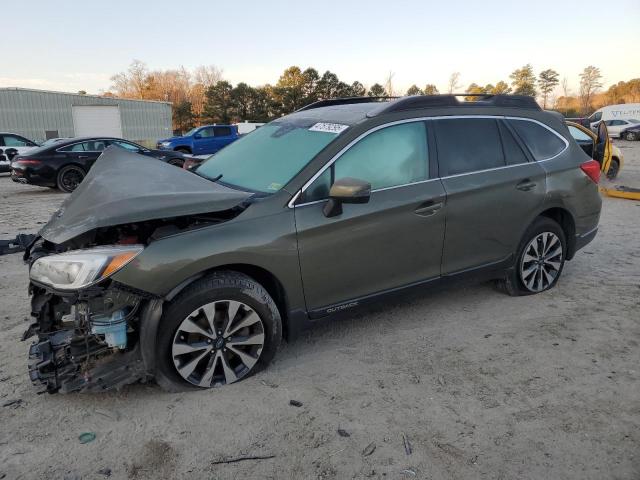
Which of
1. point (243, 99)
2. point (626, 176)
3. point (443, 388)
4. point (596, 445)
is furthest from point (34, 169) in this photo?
point (243, 99)

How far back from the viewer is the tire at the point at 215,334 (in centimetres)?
278

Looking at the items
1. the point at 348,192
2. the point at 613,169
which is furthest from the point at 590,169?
the point at 613,169

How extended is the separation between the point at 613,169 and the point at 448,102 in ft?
35.5

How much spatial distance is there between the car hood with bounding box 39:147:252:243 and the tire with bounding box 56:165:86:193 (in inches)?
391

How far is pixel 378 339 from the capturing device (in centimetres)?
372

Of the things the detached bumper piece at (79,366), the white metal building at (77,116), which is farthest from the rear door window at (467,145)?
the white metal building at (77,116)

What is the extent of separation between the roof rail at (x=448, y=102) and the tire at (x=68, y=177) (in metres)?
10.9

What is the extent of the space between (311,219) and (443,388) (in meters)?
1.38

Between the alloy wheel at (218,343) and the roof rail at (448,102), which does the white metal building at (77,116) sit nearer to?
the roof rail at (448,102)

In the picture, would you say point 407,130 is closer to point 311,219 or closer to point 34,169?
point 311,219

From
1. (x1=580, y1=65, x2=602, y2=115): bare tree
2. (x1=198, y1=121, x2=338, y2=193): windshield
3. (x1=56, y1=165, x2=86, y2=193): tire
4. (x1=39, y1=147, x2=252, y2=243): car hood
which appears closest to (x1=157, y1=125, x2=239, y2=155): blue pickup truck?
(x1=56, y1=165, x2=86, y2=193): tire

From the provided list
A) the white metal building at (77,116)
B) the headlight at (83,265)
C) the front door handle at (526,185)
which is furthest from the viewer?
the white metal building at (77,116)

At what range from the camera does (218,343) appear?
2928mm

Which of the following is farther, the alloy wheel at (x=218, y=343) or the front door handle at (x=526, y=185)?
the front door handle at (x=526, y=185)
